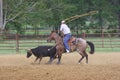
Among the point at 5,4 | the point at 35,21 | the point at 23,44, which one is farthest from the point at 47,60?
the point at 35,21

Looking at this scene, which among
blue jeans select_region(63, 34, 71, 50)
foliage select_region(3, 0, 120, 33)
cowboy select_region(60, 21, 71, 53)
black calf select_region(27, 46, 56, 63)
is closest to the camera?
cowboy select_region(60, 21, 71, 53)

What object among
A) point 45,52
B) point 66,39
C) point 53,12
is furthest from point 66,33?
point 53,12

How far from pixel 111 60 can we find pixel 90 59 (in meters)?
1.07

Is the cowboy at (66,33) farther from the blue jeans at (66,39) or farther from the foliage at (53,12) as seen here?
the foliage at (53,12)

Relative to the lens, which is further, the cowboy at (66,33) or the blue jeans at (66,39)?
the blue jeans at (66,39)

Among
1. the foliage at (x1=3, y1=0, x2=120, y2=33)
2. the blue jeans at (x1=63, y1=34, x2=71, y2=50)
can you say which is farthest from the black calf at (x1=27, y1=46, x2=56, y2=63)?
the foliage at (x1=3, y1=0, x2=120, y2=33)

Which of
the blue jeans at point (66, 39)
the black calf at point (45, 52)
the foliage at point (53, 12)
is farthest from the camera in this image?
the foliage at point (53, 12)

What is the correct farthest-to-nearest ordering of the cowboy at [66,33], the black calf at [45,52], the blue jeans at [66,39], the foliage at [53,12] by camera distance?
the foliage at [53,12] < the black calf at [45,52] < the blue jeans at [66,39] < the cowboy at [66,33]

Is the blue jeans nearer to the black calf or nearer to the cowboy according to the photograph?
the cowboy

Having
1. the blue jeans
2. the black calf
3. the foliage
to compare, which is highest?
the foliage

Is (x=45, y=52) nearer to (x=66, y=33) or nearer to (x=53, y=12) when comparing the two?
(x=66, y=33)

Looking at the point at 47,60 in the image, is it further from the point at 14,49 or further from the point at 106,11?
the point at 106,11

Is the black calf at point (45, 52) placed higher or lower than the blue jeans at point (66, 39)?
lower

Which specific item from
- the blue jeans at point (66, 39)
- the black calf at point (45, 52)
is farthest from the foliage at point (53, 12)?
the blue jeans at point (66, 39)
